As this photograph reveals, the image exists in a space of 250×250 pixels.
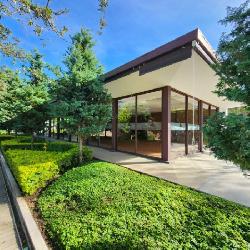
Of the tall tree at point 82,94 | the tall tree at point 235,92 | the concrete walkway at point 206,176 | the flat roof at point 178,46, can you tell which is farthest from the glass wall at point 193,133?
the tall tree at point 235,92

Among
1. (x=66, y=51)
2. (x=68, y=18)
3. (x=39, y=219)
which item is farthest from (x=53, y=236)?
(x=66, y=51)

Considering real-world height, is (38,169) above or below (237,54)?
below

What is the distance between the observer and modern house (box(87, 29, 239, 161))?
5.54 meters

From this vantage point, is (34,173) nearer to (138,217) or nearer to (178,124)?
(138,217)

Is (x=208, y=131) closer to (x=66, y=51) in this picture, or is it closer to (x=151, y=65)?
(x=151, y=65)

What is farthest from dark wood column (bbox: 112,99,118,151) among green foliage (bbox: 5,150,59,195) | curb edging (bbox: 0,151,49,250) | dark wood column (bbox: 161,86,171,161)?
curb edging (bbox: 0,151,49,250)

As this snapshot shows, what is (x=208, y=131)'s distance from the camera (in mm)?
3037

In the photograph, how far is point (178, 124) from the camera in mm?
10375

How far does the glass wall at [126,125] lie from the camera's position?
11.2 meters

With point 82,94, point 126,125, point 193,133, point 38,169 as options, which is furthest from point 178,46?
point 193,133

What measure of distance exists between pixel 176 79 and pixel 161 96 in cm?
180

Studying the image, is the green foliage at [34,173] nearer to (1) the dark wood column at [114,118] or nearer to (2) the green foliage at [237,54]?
(2) the green foliage at [237,54]

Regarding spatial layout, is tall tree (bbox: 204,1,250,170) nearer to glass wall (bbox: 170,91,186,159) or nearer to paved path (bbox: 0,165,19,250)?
paved path (bbox: 0,165,19,250)

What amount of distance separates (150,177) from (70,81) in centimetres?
440
